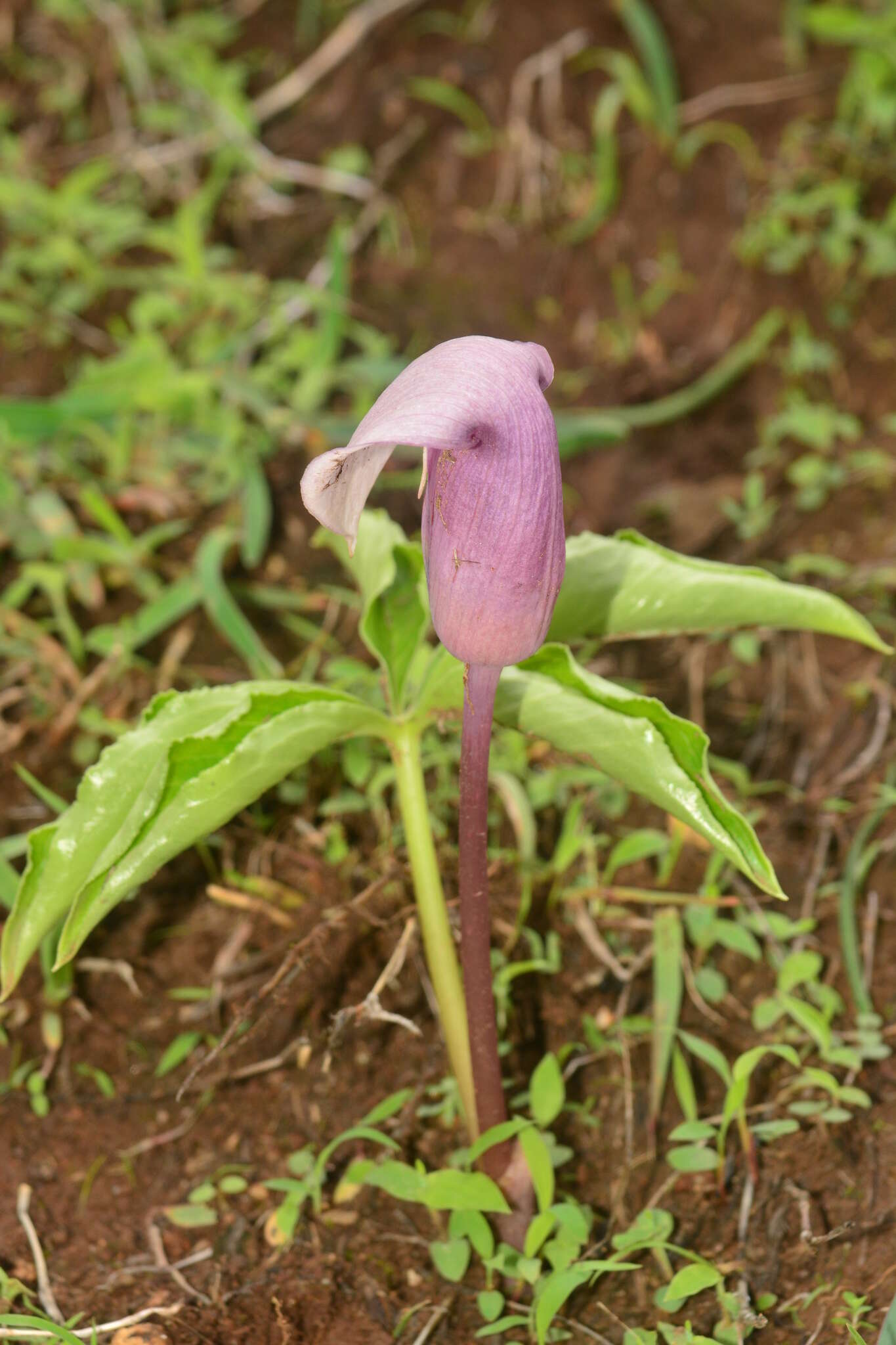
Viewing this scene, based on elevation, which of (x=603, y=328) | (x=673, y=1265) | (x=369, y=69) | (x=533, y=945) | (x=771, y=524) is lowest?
(x=673, y=1265)

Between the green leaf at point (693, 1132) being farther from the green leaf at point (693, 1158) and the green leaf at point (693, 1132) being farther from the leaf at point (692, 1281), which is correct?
the leaf at point (692, 1281)

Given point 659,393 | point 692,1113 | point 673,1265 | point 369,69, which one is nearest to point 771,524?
point 659,393

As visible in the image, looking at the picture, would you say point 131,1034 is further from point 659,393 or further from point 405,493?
point 659,393

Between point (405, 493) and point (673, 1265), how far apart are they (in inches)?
62.7

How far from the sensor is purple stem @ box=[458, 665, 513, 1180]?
131cm

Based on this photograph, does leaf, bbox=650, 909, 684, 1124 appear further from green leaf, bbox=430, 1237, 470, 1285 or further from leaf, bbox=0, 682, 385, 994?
leaf, bbox=0, 682, 385, 994

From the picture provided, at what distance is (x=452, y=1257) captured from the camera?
57.9 inches

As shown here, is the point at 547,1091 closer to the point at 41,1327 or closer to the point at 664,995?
the point at 664,995

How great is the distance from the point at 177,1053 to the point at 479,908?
60 cm

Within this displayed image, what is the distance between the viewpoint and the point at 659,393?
3035 mm

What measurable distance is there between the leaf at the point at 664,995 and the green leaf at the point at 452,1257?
0.30 m

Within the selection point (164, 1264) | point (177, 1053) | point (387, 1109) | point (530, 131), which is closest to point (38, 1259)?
point (164, 1264)

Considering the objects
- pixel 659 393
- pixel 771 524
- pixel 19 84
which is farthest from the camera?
pixel 19 84

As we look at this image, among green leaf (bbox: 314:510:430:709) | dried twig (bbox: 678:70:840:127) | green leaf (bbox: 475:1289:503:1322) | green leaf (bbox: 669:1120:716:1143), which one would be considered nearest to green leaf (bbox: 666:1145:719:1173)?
green leaf (bbox: 669:1120:716:1143)
